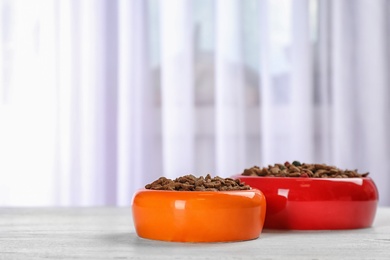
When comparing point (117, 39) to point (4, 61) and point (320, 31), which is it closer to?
point (4, 61)

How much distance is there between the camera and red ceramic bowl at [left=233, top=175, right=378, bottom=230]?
44.6 inches

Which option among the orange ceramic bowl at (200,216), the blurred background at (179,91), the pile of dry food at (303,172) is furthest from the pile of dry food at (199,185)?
the blurred background at (179,91)

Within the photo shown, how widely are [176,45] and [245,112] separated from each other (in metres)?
0.29

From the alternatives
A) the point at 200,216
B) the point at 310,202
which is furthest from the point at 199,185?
the point at 310,202

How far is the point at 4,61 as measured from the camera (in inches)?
93.7

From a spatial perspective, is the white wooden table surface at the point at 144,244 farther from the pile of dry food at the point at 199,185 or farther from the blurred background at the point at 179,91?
the blurred background at the point at 179,91

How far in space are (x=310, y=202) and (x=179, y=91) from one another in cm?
124

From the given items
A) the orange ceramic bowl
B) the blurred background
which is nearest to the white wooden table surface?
the orange ceramic bowl

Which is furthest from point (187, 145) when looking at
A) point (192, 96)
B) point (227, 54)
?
point (227, 54)

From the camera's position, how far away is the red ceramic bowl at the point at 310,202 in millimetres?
1132

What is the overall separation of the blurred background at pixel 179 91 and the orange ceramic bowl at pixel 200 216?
4.25ft

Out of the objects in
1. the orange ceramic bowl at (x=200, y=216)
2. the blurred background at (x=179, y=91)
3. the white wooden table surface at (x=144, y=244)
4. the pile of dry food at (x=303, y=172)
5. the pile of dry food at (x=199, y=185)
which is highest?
the blurred background at (x=179, y=91)

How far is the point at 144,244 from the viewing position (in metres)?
0.96

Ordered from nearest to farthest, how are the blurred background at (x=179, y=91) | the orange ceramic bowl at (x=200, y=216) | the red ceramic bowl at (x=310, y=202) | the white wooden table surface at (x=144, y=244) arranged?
the white wooden table surface at (x=144, y=244) < the orange ceramic bowl at (x=200, y=216) < the red ceramic bowl at (x=310, y=202) < the blurred background at (x=179, y=91)
